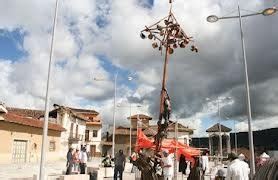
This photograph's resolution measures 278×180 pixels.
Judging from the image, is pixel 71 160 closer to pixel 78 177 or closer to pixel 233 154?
pixel 78 177

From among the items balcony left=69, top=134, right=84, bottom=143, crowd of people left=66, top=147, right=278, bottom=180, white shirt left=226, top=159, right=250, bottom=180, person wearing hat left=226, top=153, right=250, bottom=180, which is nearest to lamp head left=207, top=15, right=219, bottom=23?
crowd of people left=66, top=147, right=278, bottom=180

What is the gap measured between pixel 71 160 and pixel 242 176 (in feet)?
44.4

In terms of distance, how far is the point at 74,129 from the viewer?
2504 inches

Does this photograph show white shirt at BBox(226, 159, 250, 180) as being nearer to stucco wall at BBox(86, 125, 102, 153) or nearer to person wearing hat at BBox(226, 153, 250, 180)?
person wearing hat at BBox(226, 153, 250, 180)

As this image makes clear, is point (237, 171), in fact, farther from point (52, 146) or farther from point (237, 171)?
point (52, 146)

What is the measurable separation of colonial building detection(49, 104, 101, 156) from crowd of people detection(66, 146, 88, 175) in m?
25.4

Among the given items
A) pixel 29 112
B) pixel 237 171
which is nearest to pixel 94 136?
pixel 29 112

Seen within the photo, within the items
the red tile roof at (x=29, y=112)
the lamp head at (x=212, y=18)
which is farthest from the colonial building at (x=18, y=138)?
the lamp head at (x=212, y=18)

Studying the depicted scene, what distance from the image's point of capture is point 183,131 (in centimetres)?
8556

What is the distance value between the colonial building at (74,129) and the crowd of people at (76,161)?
2539 cm

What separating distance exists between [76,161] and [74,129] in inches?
1691

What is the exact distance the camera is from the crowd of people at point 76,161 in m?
20.7

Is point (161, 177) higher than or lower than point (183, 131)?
lower

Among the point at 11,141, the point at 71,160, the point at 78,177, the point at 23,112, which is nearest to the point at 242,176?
the point at 78,177
